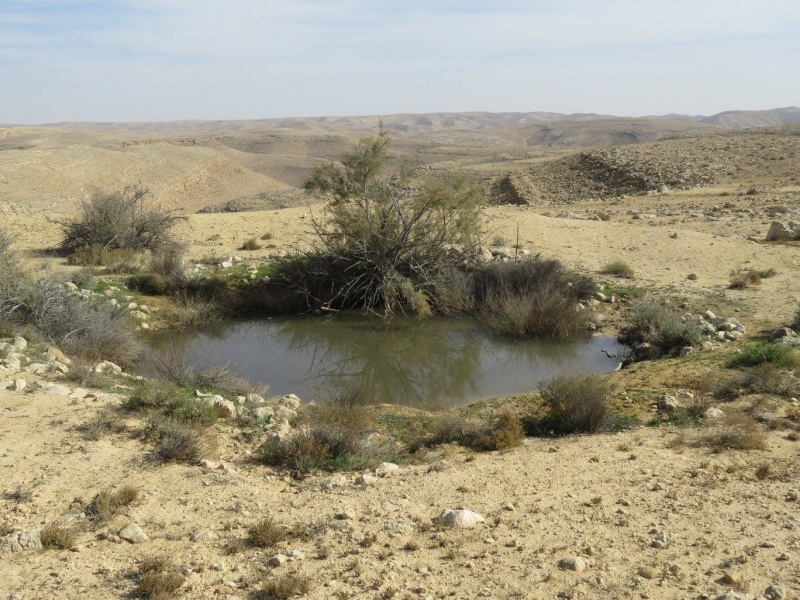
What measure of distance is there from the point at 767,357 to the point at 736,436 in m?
2.76

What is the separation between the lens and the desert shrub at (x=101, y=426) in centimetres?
726

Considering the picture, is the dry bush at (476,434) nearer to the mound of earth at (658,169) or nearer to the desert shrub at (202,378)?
the desert shrub at (202,378)

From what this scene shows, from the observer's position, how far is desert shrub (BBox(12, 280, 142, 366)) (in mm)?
10953

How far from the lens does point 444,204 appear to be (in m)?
15.2

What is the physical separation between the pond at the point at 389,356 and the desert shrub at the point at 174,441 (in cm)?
374

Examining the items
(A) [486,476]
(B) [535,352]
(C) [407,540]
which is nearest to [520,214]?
(B) [535,352]

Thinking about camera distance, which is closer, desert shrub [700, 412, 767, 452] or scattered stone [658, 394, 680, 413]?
desert shrub [700, 412, 767, 452]

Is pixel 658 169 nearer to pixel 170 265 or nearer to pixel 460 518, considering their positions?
pixel 170 265

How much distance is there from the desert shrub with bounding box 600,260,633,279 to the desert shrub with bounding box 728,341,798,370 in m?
5.79

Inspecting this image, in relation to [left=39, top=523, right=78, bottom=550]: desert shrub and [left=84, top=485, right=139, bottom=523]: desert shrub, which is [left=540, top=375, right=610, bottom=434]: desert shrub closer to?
[left=84, top=485, right=139, bottom=523]: desert shrub

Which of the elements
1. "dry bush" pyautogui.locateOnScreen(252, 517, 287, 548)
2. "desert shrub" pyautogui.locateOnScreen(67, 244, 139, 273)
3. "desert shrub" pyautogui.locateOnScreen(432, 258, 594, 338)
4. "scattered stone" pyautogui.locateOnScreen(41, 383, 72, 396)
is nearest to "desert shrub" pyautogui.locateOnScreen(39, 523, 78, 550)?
"dry bush" pyautogui.locateOnScreen(252, 517, 287, 548)

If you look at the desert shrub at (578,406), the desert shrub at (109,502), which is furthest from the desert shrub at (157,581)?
the desert shrub at (578,406)

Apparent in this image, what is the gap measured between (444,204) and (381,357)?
11.5 ft

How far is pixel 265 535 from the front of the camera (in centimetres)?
549
